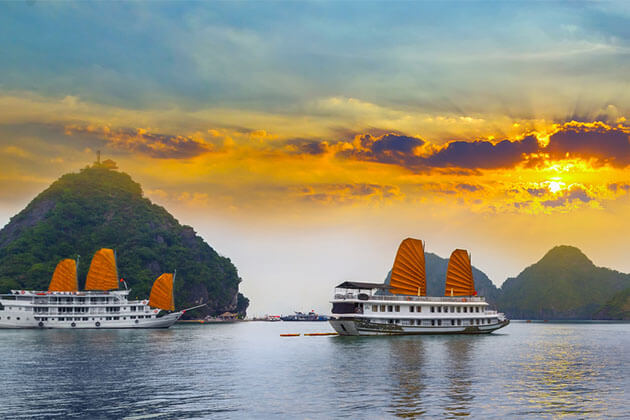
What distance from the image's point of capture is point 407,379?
31531mm

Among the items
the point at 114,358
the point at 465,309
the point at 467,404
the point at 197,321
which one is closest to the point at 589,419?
the point at 467,404

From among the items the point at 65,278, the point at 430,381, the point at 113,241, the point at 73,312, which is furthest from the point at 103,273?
the point at 430,381

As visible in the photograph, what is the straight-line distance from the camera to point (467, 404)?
24.2 m

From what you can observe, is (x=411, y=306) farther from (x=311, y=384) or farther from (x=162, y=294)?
(x=162, y=294)

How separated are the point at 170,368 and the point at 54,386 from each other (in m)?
9.09

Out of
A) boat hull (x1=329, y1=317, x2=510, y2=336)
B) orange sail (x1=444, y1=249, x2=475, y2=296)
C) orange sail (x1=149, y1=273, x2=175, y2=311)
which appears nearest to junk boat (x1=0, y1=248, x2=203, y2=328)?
orange sail (x1=149, y1=273, x2=175, y2=311)

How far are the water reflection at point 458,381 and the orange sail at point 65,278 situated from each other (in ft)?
236

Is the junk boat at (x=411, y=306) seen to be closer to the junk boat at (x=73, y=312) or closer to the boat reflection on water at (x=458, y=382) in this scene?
the boat reflection on water at (x=458, y=382)

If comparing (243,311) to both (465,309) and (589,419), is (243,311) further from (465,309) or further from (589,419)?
(589,419)

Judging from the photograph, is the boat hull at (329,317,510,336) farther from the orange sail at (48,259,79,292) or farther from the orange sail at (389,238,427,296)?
the orange sail at (48,259,79,292)

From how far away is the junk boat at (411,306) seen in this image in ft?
216

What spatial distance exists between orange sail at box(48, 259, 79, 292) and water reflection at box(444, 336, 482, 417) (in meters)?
71.9

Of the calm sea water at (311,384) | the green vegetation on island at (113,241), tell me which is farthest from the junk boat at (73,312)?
the calm sea water at (311,384)

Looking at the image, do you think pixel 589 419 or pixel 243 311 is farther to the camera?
pixel 243 311
